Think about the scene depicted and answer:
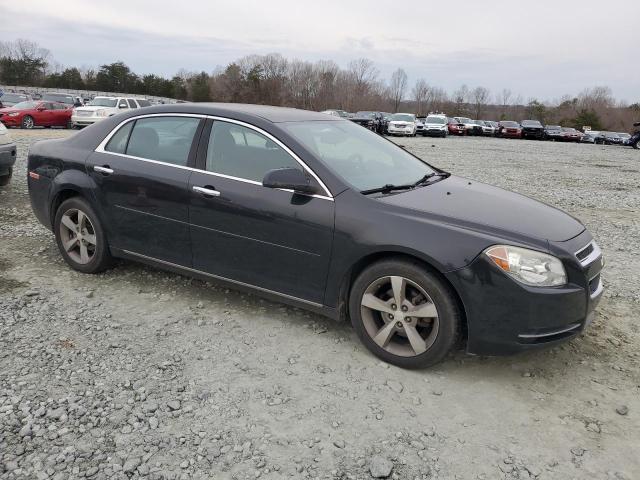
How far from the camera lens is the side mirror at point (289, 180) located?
137 inches

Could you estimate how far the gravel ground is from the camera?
2.56 meters

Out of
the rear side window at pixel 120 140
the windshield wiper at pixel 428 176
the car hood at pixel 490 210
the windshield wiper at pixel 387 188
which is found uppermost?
the rear side window at pixel 120 140

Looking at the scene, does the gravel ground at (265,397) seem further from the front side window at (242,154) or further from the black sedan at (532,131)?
the black sedan at (532,131)

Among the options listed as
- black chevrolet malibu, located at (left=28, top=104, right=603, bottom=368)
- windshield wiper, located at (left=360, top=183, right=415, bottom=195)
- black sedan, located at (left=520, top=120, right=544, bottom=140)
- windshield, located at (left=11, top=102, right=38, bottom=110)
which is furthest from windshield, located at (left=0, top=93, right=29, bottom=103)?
black sedan, located at (left=520, top=120, right=544, bottom=140)

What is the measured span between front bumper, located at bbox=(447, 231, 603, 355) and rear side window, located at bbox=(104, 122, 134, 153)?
301 cm

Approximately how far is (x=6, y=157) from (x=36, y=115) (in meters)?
18.4

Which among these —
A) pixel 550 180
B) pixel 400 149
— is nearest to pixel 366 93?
pixel 550 180

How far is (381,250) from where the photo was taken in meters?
3.34

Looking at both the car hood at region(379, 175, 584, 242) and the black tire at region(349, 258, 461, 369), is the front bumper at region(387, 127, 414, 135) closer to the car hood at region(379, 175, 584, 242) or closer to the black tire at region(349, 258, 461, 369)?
the car hood at region(379, 175, 584, 242)

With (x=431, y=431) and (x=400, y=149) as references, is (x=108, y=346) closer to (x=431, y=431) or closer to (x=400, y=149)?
(x=431, y=431)

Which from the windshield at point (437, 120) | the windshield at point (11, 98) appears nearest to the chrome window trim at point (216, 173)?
the windshield at point (11, 98)

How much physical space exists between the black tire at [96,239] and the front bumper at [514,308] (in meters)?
3.08

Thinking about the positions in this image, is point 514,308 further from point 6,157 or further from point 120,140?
point 6,157

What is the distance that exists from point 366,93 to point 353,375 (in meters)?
85.5
